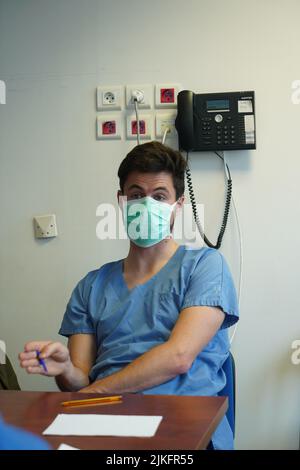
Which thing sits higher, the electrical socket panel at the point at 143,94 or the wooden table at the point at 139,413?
the electrical socket panel at the point at 143,94

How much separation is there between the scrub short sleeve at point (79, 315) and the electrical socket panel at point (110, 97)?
88 cm

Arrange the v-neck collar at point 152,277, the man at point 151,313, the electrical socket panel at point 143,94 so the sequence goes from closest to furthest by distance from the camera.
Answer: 1. the man at point 151,313
2. the v-neck collar at point 152,277
3. the electrical socket panel at point 143,94

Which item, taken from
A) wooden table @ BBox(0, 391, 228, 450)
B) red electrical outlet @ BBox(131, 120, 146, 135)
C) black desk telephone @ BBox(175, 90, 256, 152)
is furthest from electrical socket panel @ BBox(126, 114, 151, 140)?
wooden table @ BBox(0, 391, 228, 450)

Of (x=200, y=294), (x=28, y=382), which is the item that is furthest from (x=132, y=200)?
(x=28, y=382)

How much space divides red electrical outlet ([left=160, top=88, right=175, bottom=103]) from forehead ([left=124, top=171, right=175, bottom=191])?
699 mm

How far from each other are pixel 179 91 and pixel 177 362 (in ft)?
4.29

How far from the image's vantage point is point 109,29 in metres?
2.48

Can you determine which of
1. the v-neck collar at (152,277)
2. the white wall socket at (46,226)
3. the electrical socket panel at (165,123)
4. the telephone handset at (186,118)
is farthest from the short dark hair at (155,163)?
the white wall socket at (46,226)

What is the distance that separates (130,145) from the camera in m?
2.46

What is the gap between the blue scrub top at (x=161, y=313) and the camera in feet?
5.23

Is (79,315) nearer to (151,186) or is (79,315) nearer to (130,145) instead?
(151,186)

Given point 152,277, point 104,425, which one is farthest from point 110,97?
point 104,425

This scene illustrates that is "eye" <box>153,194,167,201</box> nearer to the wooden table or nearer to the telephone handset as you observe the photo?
the telephone handset

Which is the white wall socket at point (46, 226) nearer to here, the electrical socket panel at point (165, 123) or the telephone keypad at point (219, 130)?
the electrical socket panel at point (165, 123)
